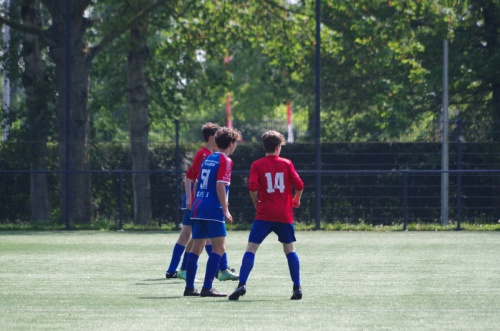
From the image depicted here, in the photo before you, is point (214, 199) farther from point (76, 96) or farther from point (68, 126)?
point (76, 96)

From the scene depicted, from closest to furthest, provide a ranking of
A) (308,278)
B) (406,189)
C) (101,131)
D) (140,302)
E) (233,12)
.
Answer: (140,302) → (308,278) → (406,189) → (233,12) → (101,131)

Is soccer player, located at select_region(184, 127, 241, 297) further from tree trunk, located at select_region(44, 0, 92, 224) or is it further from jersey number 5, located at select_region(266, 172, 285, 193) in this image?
tree trunk, located at select_region(44, 0, 92, 224)

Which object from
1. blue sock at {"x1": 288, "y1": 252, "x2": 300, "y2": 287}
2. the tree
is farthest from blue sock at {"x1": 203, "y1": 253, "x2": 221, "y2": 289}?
the tree

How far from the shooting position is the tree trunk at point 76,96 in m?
24.3

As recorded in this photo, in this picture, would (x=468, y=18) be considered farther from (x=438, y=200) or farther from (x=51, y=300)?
(x=51, y=300)

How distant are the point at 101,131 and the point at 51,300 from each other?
2417 centimetres

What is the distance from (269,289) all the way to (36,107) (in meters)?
16.8

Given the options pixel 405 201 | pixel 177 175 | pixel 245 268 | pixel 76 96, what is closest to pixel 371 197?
pixel 405 201

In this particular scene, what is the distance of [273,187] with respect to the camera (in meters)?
10.1

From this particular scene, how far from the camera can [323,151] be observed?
23.8 m

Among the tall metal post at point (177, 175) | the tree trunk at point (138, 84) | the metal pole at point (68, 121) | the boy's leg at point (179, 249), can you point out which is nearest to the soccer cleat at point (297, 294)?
the boy's leg at point (179, 249)

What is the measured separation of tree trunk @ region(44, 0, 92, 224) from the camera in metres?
24.3

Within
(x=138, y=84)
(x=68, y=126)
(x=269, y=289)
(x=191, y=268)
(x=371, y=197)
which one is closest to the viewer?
(x=191, y=268)

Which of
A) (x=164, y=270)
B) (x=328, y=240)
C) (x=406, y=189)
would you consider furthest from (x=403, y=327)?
(x=406, y=189)
